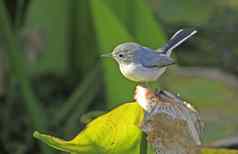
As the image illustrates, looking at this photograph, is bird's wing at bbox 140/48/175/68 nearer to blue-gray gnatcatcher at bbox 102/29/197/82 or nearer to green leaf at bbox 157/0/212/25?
blue-gray gnatcatcher at bbox 102/29/197/82

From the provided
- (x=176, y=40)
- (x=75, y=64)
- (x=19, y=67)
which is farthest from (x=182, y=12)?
(x=176, y=40)

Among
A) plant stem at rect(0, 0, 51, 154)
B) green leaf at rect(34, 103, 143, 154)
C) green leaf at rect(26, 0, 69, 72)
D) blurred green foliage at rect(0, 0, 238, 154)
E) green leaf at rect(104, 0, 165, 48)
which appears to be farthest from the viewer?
green leaf at rect(26, 0, 69, 72)

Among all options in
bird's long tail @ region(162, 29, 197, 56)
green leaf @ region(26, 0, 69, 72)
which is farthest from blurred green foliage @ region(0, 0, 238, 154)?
bird's long tail @ region(162, 29, 197, 56)

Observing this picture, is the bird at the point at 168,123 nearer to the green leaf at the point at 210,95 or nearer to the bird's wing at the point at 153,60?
the bird's wing at the point at 153,60

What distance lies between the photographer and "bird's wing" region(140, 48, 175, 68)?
893mm

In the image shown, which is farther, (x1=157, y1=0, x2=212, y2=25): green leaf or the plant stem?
(x1=157, y1=0, x2=212, y2=25): green leaf

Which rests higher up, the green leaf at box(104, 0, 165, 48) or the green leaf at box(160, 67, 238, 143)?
the green leaf at box(104, 0, 165, 48)

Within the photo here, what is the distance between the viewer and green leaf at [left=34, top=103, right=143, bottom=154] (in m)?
0.89

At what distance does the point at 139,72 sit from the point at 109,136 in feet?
0.28

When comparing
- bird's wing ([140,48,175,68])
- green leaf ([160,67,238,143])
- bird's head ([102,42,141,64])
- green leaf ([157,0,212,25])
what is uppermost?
bird's head ([102,42,141,64])

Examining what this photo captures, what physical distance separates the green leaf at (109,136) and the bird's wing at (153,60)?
0.19 feet

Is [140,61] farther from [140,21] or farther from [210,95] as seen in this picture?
[210,95]

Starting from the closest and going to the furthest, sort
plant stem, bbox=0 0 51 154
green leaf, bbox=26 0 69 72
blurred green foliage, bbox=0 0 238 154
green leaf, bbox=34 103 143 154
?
green leaf, bbox=34 103 143 154, plant stem, bbox=0 0 51 154, blurred green foliage, bbox=0 0 238 154, green leaf, bbox=26 0 69 72

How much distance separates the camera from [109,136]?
90cm
